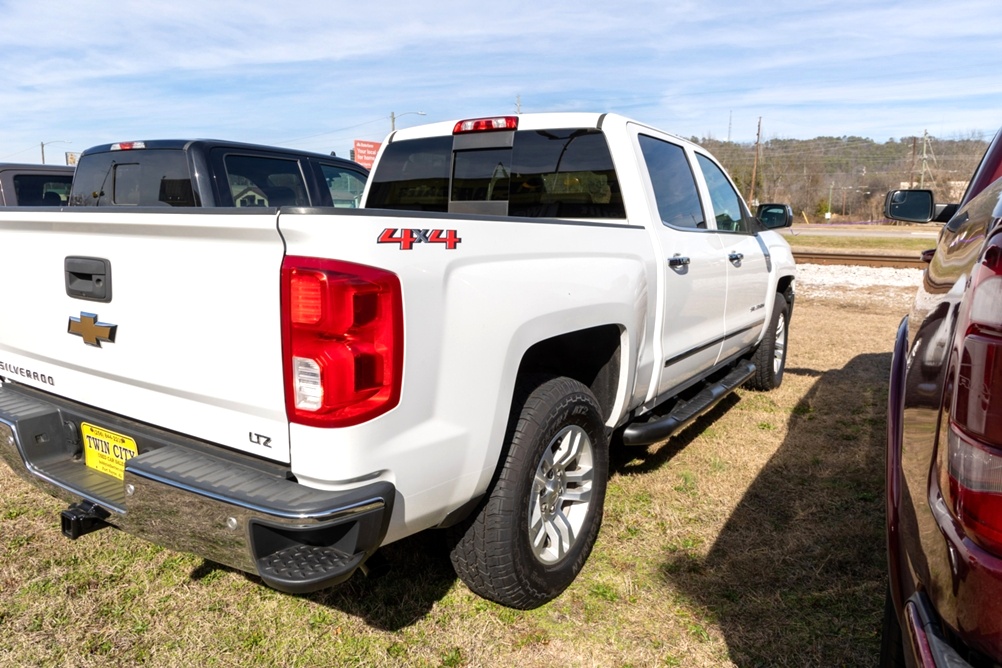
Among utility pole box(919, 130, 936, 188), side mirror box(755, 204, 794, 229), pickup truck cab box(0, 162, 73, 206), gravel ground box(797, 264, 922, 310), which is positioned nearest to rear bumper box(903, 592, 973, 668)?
side mirror box(755, 204, 794, 229)

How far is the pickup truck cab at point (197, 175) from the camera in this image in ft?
19.6

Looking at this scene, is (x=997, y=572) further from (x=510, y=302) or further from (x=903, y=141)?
(x=903, y=141)

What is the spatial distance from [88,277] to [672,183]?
299cm

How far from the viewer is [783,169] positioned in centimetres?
7431

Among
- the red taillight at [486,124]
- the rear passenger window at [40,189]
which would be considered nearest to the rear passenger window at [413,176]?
the red taillight at [486,124]

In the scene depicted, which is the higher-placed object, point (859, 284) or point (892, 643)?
point (892, 643)

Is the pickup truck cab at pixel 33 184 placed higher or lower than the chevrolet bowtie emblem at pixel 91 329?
higher

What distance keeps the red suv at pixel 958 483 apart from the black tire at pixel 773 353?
4.19 metres

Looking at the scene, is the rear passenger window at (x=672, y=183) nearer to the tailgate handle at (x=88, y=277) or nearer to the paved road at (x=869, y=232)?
the tailgate handle at (x=88, y=277)

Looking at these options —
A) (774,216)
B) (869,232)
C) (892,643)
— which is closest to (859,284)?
(774,216)

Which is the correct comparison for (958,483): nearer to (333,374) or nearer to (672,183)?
(333,374)

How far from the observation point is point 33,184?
8234 mm

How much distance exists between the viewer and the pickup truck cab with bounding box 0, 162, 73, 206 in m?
7.91

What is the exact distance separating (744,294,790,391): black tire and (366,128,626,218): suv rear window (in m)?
2.73
